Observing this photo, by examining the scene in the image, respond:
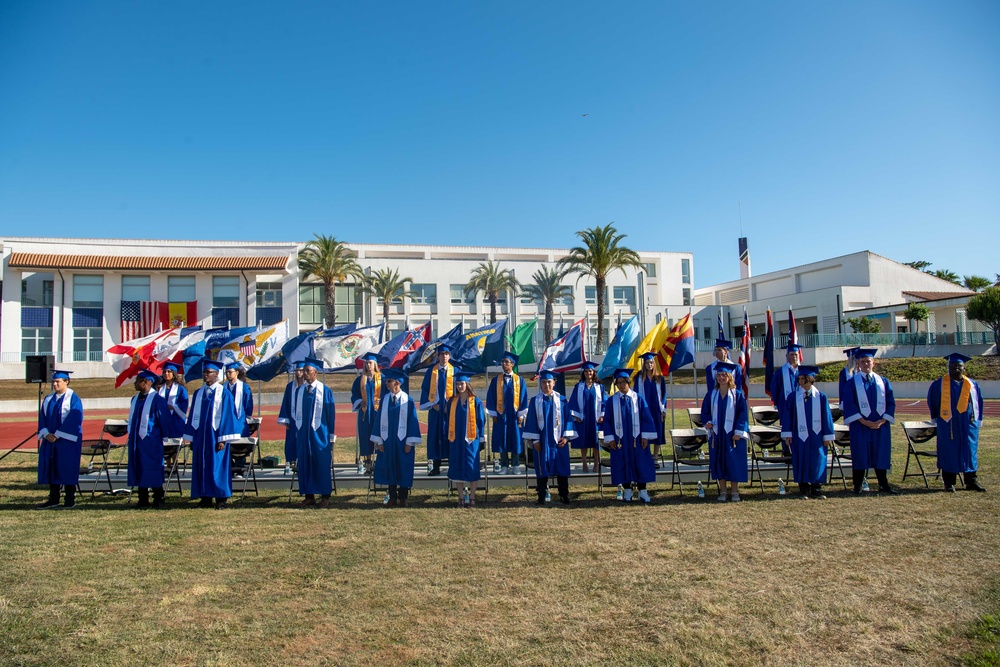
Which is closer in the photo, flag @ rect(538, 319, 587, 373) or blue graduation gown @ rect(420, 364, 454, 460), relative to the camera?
blue graduation gown @ rect(420, 364, 454, 460)

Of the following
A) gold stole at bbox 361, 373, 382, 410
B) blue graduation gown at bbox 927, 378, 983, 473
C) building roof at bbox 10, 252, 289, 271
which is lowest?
blue graduation gown at bbox 927, 378, 983, 473

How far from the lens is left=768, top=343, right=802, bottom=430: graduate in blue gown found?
10.4 metres

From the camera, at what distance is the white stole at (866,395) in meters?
9.61

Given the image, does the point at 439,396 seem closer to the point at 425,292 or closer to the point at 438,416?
the point at 438,416

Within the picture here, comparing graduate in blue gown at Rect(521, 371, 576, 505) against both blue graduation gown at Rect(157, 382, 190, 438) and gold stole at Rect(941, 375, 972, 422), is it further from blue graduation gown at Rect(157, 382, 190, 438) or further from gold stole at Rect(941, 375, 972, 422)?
gold stole at Rect(941, 375, 972, 422)

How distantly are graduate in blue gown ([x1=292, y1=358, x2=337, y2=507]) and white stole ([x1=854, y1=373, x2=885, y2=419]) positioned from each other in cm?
769

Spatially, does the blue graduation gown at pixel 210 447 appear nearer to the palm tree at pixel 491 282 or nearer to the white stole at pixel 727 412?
the white stole at pixel 727 412

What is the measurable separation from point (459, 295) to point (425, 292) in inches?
A: 122

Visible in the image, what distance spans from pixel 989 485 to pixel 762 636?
24.4 feet

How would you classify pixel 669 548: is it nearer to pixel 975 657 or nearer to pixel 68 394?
pixel 975 657

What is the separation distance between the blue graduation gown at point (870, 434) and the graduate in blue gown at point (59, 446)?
11324 millimetres

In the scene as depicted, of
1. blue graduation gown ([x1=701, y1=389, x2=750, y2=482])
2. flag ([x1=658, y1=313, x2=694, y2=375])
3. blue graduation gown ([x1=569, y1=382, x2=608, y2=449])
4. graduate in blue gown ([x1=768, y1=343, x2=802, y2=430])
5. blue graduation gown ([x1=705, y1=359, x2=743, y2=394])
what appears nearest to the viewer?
blue graduation gown ([x1=701, y1=389, x2=750, y2=482])

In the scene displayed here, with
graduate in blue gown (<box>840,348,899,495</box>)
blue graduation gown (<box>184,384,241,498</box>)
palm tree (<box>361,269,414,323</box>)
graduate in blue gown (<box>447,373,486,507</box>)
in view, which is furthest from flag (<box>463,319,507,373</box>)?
palm tree (<box>361,269,414,323</box>)

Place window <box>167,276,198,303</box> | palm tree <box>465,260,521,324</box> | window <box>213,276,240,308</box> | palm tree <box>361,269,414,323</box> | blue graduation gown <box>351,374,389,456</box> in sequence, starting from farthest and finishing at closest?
palm tree <box>465,260,521,324</box> → palm tree <box>361,269,414,323</box> → window <box>213,276,240,308</box> → window <box>167,276,198,303</box> → blue graduation gown <box>351,374,389,456</box>
